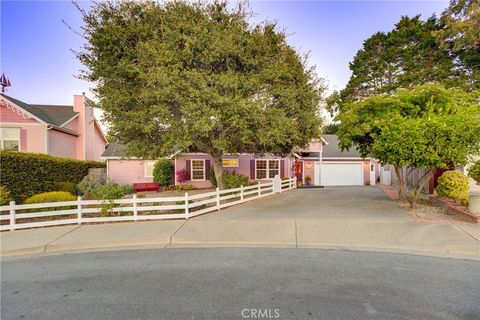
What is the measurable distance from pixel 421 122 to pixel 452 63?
20547mm

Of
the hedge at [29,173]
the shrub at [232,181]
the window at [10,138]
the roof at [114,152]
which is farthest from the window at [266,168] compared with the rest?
the window at [10,138]

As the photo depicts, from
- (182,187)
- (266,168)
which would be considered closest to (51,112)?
(182,187)

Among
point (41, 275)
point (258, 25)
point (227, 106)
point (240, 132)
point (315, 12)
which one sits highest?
point (315, 12)

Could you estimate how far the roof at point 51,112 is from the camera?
51.7ft

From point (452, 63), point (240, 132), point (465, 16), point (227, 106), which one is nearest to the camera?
point (227, 106)

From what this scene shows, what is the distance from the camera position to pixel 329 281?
13.7 feet

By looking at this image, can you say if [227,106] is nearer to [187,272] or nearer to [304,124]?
[304,124]

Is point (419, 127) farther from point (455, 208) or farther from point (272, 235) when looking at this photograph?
point (272, 235)

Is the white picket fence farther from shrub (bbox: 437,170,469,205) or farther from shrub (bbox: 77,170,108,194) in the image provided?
shrub (bbox: 437,170,469,205)

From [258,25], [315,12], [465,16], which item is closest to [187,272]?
[258,25]

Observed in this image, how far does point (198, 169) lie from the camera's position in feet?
63.3

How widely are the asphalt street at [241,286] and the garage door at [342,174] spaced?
19.0 m

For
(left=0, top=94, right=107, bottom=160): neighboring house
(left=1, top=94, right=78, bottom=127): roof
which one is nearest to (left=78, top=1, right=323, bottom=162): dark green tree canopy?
(left=0, top=94, right=107, bottom=160): neighboring house

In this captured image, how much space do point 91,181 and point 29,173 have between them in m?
4.44
